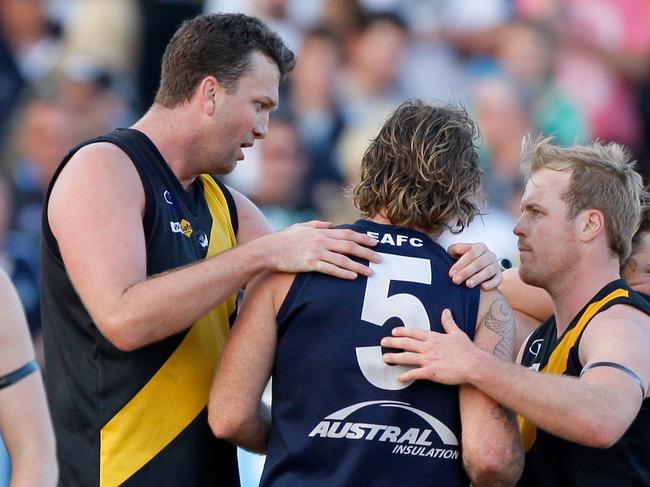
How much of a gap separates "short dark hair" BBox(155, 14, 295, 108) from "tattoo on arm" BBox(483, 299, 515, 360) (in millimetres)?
1202

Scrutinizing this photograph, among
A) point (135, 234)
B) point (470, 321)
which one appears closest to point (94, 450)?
point (135, 234)

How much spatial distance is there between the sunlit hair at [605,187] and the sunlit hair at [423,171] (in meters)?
0.51

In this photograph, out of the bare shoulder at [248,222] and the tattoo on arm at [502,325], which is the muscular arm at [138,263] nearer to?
the tattoo on arm at [502,325]

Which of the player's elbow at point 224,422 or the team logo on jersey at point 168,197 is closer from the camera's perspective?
the player's elbow at point 224,422

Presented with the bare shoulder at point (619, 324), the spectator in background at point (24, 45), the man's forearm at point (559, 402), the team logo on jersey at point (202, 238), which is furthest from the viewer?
the spectator in background at point (24, 45)

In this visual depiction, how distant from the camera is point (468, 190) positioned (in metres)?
3.27

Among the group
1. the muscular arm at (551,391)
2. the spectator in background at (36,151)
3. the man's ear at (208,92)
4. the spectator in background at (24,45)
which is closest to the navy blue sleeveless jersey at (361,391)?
the muscular arm at (551,391)

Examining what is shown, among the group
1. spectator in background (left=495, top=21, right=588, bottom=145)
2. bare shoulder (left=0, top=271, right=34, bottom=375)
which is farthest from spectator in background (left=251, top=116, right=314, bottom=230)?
bare shoulder (left=0, top=271, right=34, bottom=375)

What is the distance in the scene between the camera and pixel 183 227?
362cm

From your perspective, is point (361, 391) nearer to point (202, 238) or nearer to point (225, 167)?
point (202, 238)

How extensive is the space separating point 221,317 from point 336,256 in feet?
2.47

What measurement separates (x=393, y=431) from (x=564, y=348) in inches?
29.0

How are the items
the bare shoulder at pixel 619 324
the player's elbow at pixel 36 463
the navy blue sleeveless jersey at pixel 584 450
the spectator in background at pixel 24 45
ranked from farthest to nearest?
the spectator in background at pixel 24 45 < the navy blue sleeveless jersey at pixel 584 450 < the bare shoulder at pixel 619 324 < the player's elbow at pixel 36 463

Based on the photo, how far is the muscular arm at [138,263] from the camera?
3.18 metres
